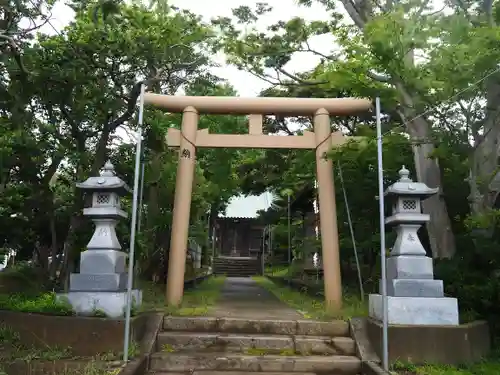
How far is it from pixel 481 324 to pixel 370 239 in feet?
11.9

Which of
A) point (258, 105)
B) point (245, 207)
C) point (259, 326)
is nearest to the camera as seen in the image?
point (259, 326)

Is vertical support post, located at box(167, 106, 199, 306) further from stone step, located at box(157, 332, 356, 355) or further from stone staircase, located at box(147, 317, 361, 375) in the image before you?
stone step, located at box(157, 332, 356, 355)

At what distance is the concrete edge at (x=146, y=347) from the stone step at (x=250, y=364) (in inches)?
5.3

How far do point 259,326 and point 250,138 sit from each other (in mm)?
3700

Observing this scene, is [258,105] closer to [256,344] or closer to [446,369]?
[256,344]

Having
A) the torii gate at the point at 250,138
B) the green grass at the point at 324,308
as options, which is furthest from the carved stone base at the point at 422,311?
the torii gate at the point at 250,138

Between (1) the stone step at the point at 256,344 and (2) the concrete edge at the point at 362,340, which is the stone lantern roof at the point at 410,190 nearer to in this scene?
(2) the concrete edge at the point at 362,340

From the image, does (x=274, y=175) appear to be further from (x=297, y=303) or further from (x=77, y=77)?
(x=77, y=77)

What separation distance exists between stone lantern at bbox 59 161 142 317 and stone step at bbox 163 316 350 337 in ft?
2.70

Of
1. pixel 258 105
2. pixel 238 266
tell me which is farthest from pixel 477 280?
pixel 238 266

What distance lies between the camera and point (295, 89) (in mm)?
11953

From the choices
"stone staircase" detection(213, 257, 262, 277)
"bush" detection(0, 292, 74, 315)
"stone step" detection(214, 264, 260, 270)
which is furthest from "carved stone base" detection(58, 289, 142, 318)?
"stone step" detection(214, 264, 260, 270)

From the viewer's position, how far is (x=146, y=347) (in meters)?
→ 5.96

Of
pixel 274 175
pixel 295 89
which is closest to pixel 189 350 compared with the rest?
pixel 295 89
